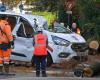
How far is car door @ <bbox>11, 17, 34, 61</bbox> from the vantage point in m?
17.1

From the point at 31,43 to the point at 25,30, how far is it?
57cm

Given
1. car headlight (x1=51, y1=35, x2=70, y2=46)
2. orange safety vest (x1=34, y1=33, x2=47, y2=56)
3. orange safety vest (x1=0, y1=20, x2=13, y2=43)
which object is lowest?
car headlight (x1=51, y1=35, x2=70, y2=46)

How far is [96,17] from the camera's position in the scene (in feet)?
60.6

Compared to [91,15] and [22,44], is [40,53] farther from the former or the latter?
[91,15]

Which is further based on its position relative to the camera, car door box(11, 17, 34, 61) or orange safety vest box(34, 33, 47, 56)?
car door box(11, 17, 34, 61)

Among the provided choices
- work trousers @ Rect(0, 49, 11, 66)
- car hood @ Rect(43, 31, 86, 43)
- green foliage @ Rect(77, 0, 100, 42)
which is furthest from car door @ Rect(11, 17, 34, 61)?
work trousers @ Rect(0, 49, 11, 66)

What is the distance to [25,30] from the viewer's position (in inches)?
687

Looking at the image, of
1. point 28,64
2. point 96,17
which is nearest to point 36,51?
point 28,64

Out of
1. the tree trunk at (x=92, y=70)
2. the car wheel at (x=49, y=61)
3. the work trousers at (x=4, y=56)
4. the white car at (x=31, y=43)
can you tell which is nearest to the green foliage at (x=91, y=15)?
the white car at (x=31, y=43)

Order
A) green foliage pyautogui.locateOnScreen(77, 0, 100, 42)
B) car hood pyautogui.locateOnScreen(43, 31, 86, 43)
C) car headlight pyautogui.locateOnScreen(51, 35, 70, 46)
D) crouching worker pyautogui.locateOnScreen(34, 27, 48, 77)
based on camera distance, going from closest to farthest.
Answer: crouching worker pyautogui.locateOnScreen(34, 27, 48, 77), car headlight pyautogui.locateOnScreen(51, 35, 70, 46), car hood pyautogui.locateOnScreen(43, 31, 86, 43), green foliage pyautogui.locateOnScreen(77, 0, 100, 42)

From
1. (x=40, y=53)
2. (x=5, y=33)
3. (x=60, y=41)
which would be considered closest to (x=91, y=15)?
(x=60, y=41)

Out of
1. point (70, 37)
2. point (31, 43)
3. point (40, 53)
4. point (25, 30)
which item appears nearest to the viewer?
point (40, 53)

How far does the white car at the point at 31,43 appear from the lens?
56.2 ft

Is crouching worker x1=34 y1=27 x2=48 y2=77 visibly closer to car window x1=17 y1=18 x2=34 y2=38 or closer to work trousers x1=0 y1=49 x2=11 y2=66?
work trousers x1=0 y1=49 x2=11 y2=66
